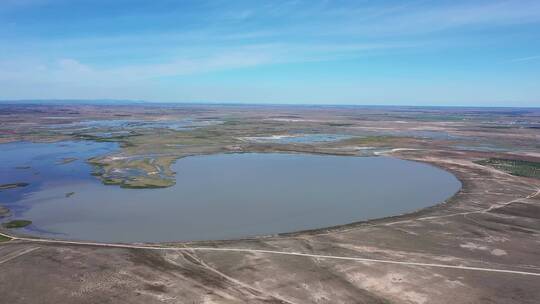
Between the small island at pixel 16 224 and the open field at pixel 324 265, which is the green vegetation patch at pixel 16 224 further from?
the open field at pixel 324 265

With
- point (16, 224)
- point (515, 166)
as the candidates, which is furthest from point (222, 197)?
point (515, 166)

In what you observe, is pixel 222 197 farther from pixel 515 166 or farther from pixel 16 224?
pixel 515 166

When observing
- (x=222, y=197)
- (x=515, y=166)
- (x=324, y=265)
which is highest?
(x=515, y=166)

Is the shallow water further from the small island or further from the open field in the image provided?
the open field

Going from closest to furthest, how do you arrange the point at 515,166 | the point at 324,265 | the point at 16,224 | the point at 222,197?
the point at 324,265, the point at 16,224, the point at 222,197, the point at 515,166

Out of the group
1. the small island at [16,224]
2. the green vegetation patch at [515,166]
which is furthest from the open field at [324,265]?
the green vegetation patch at [515,166]

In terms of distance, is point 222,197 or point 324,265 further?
point 222,197

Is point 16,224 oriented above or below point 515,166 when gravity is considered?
below

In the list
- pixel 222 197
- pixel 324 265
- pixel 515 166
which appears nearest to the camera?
pixel 324 265
